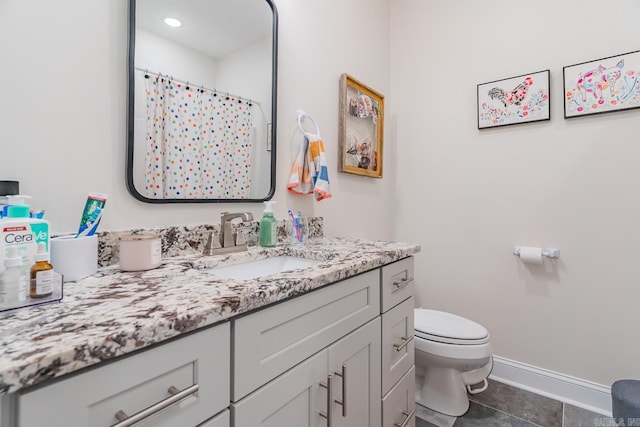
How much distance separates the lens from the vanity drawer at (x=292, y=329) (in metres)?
0.60

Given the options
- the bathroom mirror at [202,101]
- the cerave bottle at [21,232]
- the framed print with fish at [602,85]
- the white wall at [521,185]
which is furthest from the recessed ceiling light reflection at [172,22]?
the framed print with fish at [602,85]

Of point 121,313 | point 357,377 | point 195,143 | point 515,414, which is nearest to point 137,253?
point 121,313

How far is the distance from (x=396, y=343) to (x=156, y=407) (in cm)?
93

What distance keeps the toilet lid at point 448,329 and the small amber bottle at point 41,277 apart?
4.88ft

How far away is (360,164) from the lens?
1904mm

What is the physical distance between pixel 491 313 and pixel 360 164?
123 centimetres

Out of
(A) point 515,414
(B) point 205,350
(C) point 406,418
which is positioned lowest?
(A) point 515,414

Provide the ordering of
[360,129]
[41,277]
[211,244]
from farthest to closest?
[360,129]
[211,244]
[41,277]

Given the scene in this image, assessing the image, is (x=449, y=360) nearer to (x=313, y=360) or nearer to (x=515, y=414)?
(x=515, y=414)

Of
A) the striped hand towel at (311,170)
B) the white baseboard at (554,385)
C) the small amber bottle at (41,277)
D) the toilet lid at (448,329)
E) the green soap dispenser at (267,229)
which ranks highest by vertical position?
the striped hand towel at (311,170)

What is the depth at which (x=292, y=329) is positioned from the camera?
2.36ft

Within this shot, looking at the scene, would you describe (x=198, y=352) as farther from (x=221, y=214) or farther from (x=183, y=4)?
(x=183, y=4)

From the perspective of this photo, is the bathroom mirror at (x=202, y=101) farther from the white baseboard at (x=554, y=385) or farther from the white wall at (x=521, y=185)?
the white baseboard at (x=554, y=385)

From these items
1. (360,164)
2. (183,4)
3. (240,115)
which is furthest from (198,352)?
(360,164)
